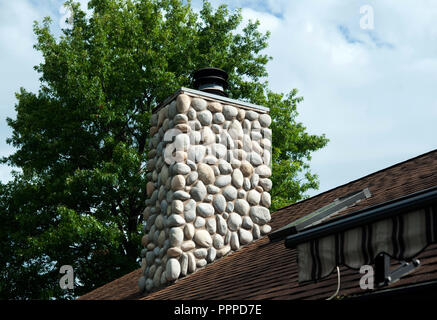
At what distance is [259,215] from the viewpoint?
24.6 ft

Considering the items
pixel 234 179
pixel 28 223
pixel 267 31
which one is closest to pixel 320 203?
pixel 234 179

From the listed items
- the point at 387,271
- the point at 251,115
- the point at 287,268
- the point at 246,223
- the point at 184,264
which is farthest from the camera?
the point at 251,115

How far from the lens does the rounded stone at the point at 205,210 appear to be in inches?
269

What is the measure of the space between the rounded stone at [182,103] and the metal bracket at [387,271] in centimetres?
393

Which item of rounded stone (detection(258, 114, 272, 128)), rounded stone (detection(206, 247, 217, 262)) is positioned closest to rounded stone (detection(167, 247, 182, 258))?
rounded stone (detection(206, 247, 217, 262))

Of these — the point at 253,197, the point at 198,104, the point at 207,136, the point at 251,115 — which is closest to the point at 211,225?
the point at 253,197

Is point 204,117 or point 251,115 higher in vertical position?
point 251,115

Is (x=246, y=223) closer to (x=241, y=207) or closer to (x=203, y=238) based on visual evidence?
(x=241, y=207)

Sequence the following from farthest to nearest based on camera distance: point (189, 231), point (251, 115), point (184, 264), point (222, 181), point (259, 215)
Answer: point (251, 115) < point (259, 215) < point (222, 181) < point (184, 264) < point (189, 231)

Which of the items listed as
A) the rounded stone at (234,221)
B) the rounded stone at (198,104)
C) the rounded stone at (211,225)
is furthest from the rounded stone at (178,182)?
the rounded stone at (198,104)

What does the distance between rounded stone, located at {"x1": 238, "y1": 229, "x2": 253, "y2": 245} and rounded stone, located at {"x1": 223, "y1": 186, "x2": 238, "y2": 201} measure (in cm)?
49

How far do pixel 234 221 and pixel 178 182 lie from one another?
997 mm

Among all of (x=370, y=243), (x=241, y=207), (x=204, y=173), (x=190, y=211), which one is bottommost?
(x=370, y=243)
